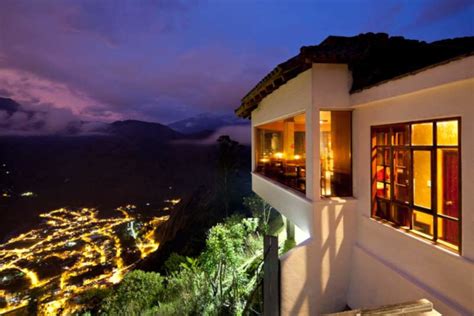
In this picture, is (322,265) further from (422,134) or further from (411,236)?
(422,134)

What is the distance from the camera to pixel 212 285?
10.1m

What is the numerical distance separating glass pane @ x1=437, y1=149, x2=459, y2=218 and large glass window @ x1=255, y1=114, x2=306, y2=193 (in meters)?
5.44

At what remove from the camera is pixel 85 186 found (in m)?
55.9

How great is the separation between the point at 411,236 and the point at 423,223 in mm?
385

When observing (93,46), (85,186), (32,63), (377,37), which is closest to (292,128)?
(377,37)

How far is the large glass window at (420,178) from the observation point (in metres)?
5.06

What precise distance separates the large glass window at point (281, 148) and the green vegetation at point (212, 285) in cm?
337

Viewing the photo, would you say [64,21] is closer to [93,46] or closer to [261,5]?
[93,46]

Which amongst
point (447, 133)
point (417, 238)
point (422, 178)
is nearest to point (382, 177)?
point (422, 178)

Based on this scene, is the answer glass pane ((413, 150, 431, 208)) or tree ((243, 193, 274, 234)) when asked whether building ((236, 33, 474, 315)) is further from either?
tree ((243, 193, 274, 234))

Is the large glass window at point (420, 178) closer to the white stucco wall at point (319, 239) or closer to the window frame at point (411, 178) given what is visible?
the window frame at point (411, 178)

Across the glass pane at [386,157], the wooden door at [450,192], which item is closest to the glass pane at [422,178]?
the wooden door at [450,192]

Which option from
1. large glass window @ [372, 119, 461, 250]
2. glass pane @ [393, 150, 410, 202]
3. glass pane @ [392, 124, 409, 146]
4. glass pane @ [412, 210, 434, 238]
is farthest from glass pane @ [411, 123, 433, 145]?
glass pane @ [412, 210, 434, 238]

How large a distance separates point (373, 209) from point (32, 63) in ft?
255
